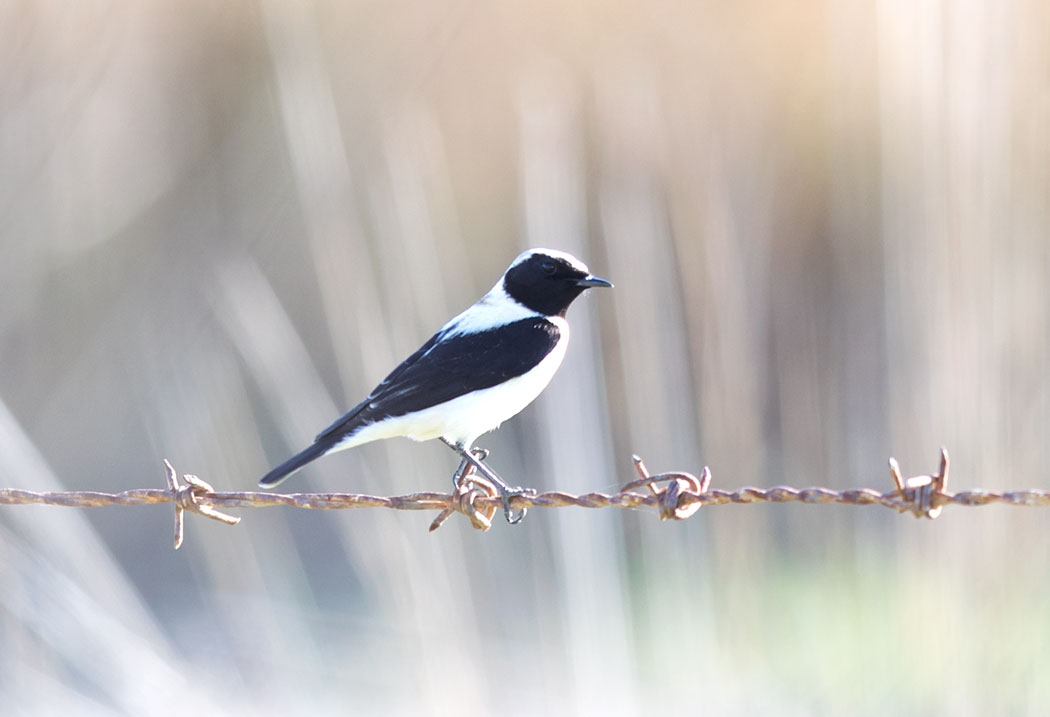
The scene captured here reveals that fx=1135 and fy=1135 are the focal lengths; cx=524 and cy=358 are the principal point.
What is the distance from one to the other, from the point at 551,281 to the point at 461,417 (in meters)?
0.86

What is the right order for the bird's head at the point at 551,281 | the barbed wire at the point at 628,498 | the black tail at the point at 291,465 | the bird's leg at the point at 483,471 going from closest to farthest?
the barbed wire at the point at 628,498
the bird's leg at the point at 483,471
the black tail at the point at 291,465
the bird's head at the point at 551,281

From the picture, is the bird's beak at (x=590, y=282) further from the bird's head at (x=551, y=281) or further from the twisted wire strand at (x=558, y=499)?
the twisted wire strand at (x=558, y=499)

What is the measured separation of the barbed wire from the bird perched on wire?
2.10 feet

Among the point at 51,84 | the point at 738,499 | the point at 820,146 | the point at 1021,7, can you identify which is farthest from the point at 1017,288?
the point at 51,84

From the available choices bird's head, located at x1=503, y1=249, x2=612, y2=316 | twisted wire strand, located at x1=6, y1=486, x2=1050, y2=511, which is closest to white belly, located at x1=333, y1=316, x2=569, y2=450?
bird's head, located at x1=503, y1=249, x2=612, y2=316

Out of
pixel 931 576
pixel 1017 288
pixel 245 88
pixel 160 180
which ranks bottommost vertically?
pixel 931 576

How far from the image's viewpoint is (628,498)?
2.67 metres

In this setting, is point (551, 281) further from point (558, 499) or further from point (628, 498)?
point (628, 498)

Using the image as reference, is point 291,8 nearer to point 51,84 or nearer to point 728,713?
point 51,84

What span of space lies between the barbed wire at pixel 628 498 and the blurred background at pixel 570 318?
1646mm

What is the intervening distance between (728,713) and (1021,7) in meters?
3.54

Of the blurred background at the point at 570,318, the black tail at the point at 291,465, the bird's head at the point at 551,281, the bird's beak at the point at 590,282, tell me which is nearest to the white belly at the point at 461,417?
the black tail at the point at 291,465

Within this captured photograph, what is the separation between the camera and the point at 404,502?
298 centimetres

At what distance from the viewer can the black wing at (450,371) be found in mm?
3984
